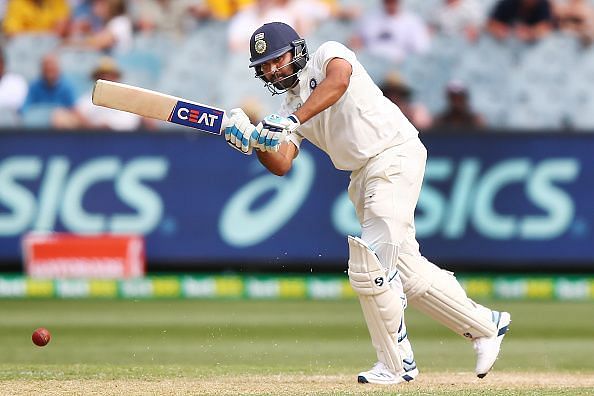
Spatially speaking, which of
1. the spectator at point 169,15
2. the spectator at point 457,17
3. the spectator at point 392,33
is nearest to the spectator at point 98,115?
the spectator at point 169,15

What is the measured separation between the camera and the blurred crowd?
9.59 metres

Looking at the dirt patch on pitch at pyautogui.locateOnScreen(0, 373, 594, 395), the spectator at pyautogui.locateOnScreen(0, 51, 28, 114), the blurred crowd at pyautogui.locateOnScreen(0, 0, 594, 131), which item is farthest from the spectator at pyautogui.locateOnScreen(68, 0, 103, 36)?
the dirt patch on pitch at pyautogui.locateOnScreen(0, 373, 594, 395)

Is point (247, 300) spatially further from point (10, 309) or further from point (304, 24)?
point (304, 24)

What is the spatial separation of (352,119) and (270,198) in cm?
425

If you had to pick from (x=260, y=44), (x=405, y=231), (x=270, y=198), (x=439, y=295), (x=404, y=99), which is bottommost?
(x=270, y=198)

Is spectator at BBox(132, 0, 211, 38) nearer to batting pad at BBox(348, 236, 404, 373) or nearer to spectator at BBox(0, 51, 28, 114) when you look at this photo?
spectator at BBox(0, 51, 28, 114)

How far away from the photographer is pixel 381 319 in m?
4.82

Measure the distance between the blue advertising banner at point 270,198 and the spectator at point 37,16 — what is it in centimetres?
146

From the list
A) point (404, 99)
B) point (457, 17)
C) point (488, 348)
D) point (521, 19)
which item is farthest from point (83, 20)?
point (488, 348)

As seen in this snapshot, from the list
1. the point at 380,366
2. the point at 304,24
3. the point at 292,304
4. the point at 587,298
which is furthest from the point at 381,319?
the point at 304,24

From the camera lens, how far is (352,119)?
4898 millimetres

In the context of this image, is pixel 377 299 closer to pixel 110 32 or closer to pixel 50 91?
pixel 50 91

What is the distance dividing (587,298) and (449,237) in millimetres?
1017

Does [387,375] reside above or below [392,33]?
below
